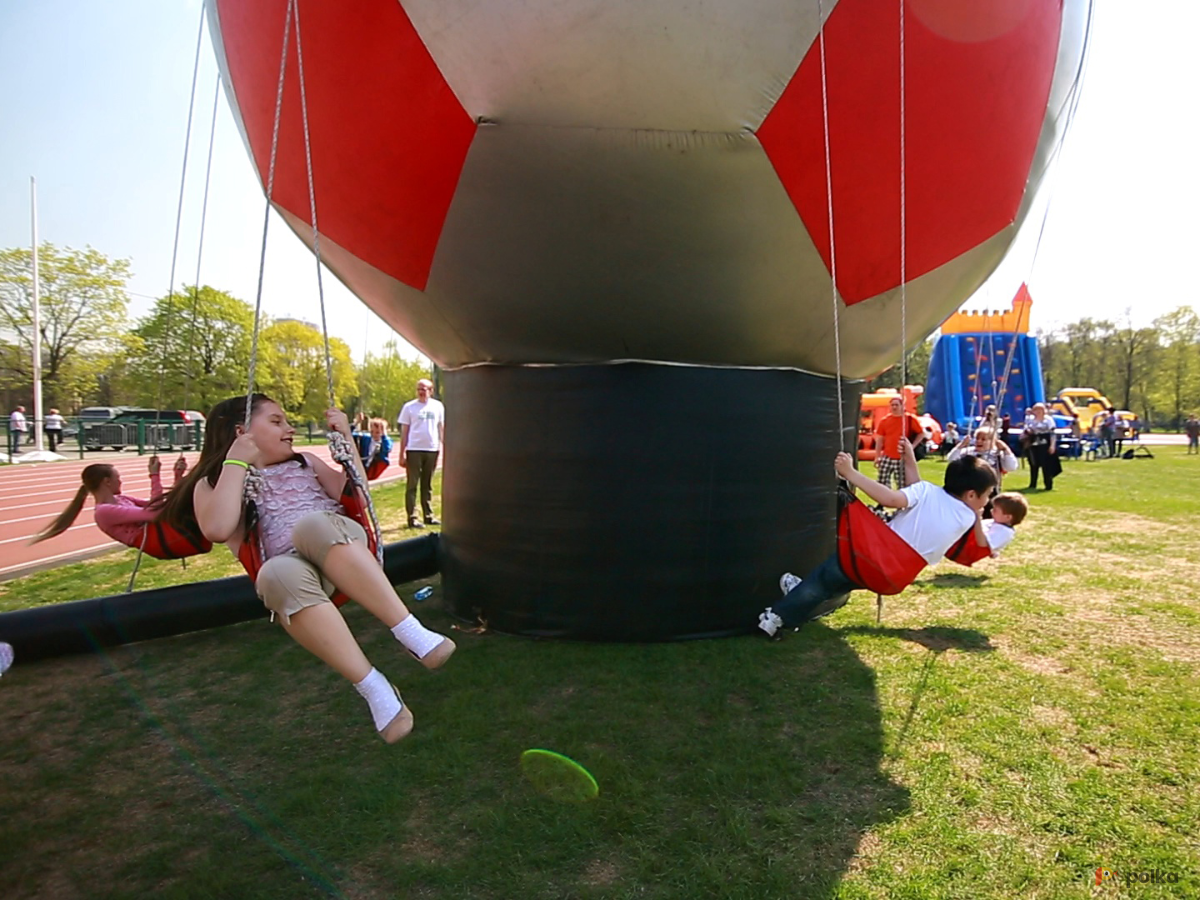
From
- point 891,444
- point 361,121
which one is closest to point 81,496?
point 361,121

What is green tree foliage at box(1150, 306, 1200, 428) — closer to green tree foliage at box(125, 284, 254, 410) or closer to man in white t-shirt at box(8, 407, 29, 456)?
green tree foliage at box(125, 284, 254, 410)

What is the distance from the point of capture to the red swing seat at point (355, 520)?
3.02m

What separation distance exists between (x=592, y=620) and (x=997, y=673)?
2.18 metres

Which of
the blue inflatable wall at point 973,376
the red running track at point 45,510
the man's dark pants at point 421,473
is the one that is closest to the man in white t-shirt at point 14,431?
the red running track at point 45,510

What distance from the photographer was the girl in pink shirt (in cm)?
423

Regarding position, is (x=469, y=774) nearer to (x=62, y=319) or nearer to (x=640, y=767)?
(x=640, y=767)

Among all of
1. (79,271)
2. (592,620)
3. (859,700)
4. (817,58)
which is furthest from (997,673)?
(79,271)

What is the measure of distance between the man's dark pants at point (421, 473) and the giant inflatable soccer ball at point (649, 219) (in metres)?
4.00

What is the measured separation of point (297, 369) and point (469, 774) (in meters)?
49.1

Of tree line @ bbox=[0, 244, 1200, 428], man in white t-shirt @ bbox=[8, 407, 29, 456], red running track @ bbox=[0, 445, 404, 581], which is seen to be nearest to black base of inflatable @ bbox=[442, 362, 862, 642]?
red running track @ bbox=[0, 445, 404, 581]

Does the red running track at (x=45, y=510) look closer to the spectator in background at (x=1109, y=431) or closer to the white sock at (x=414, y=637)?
the white sock at (x=414, y=637)

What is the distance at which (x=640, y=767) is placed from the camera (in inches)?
Answer: 116

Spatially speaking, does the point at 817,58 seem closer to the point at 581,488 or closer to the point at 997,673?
the point at 581,488

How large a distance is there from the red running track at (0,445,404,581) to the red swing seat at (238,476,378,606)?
55 cm
